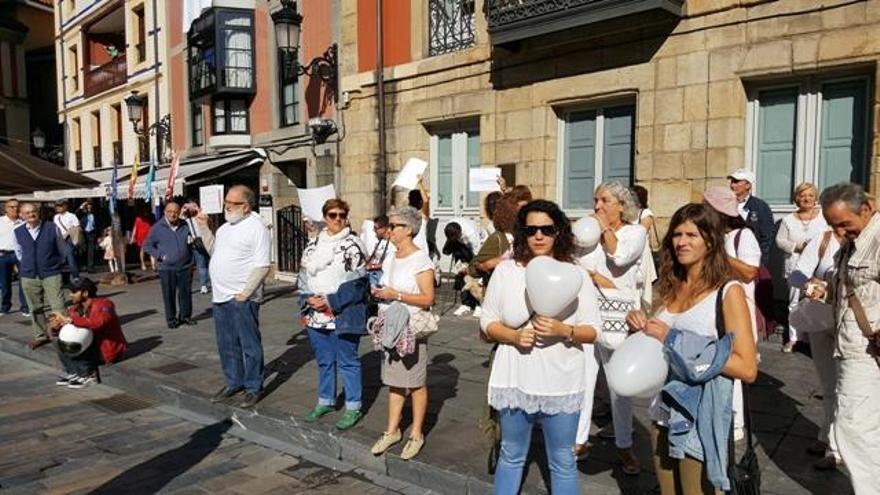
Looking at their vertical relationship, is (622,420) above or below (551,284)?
below

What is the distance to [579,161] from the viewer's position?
31.3 ft

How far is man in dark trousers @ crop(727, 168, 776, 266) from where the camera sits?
19.8ft

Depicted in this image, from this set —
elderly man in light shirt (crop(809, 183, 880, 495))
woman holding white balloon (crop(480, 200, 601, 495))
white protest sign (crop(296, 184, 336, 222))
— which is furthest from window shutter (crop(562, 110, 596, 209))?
woman holding white balloon (crop(480, 200, 601, 495))

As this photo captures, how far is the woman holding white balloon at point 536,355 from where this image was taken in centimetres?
297

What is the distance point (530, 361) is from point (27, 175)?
376 cm

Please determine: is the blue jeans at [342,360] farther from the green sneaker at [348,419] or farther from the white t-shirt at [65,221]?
the white t-shirt at [65,221]

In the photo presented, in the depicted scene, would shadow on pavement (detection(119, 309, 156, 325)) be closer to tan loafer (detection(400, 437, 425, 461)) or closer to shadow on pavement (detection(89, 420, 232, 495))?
A: shadow on pavement (detection(89, 420, 232, 495))

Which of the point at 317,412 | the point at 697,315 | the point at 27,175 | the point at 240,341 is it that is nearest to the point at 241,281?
the point at 240,341

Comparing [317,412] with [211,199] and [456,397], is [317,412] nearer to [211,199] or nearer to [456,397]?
[456,397]

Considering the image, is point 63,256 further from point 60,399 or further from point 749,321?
point 749,321

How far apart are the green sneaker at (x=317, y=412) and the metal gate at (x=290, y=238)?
9.92 m

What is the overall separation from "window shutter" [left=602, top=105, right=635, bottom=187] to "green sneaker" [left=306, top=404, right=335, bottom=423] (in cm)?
566

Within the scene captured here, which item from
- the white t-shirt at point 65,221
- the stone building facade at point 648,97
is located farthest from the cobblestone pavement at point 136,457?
the white t-shirt at point 65,221

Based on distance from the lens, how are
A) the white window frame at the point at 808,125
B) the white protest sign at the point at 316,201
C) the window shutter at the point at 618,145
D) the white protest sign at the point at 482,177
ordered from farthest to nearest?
the window shutter at the point at 618,145, the white protest sign at the point at 482,177, the white protest sign at the point at 316,201, the white window frame at the point at 808,125
